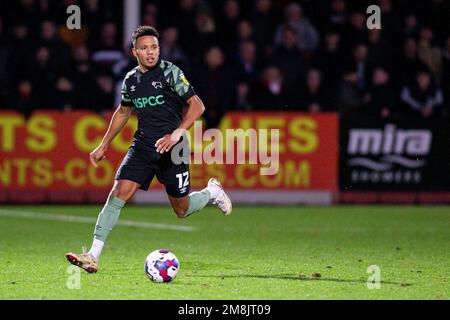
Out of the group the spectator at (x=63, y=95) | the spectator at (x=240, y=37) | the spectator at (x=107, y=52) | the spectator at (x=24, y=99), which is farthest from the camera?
the spectator at (x=240, y=37)

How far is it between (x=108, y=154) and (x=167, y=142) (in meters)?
7.49

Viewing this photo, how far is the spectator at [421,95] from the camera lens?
1728 cm

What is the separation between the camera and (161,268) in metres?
8.54

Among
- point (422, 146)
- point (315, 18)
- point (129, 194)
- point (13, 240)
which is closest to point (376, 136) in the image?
point (422, 146)

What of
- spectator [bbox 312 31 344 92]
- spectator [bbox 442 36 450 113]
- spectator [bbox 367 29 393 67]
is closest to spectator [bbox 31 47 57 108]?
spectator [bbox 312 31 344 92]

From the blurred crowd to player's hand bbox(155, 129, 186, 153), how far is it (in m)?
7.39

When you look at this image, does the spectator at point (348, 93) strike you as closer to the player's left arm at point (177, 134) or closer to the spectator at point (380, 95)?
the spectator at point (380, 95)

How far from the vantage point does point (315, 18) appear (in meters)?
19.2

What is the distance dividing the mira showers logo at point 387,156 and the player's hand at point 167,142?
314 inches

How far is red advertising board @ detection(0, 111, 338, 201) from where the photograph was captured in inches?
637

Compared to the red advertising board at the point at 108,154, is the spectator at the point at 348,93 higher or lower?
higher

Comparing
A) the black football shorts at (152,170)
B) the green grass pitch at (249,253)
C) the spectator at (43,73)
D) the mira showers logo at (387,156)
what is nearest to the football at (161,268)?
the green grass pitch at (249,253)

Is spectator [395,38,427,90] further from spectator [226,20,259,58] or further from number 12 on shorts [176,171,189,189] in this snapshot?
number 12 on shorts [176,171,189,189]

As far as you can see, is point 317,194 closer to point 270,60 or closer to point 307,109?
point 307,109
